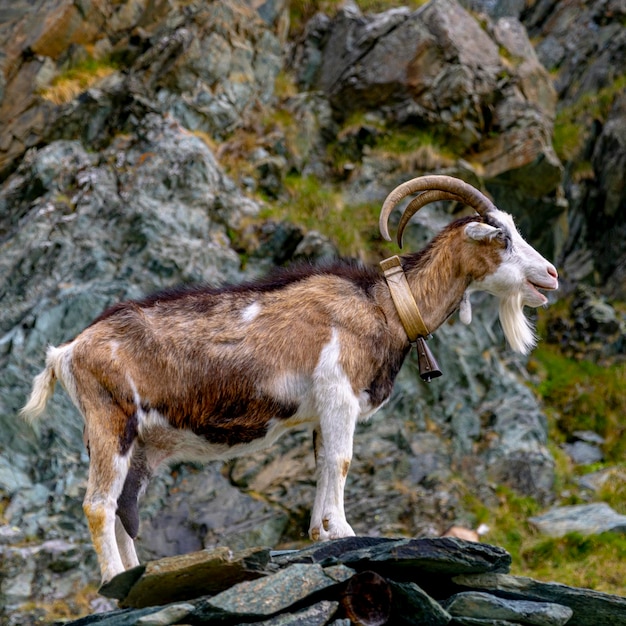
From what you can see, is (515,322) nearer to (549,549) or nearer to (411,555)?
(411,555)

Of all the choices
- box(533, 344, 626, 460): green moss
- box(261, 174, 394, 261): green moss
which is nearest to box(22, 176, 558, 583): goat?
box(261, 174, 394, 261): green moss

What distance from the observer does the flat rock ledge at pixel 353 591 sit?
492cm

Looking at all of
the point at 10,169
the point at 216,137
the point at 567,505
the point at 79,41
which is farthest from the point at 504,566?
the point at 79,41

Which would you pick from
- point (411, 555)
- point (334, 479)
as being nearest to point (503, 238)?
point (334, 479)

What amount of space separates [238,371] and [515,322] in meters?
2.35

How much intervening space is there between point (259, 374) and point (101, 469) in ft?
4.11

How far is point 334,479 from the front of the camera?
19.1ft

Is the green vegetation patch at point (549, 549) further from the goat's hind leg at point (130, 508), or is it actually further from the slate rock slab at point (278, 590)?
the goat's hind leg at point (130, 508)

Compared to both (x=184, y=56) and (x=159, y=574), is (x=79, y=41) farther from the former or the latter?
(x=159, y=574)

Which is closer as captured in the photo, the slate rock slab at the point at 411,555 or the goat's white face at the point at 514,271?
the slate rock slab at the point at 411,555

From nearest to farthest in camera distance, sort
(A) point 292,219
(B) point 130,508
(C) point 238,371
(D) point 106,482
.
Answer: (D) point 106,482 < (B) point 130,508 < (C) point 238,371 < (A) point 292,219

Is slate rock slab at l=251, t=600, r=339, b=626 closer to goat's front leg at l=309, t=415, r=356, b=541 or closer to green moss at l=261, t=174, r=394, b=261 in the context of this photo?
goat's front leg at l=309, t=415, r=356, b=541

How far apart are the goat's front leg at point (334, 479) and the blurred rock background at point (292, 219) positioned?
4550mm

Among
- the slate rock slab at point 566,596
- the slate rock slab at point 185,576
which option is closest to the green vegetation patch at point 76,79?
the slate rock slab at point 185,576
